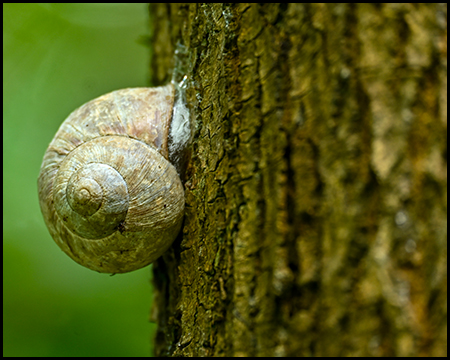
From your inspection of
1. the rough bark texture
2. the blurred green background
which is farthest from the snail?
the blurred green background

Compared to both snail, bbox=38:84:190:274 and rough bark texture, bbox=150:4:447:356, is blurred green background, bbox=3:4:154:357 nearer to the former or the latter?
snail, bbox=38:84:190:274

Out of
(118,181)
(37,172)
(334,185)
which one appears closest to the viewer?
(334,185)

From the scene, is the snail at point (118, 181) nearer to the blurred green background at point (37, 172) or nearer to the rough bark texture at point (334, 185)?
the rough bark texture at point (334, 185)

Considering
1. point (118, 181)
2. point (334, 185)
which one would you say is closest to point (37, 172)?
point (118, 181)

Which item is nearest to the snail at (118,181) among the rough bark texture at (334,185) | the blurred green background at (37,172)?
the rough bark texture at (334,185)

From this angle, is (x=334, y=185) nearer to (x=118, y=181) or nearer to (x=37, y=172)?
(x=118, y=181)

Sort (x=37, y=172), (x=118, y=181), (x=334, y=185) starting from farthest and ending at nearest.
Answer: (x=37, y=172) → (x=118, y=181) → (x=334, y=185)
